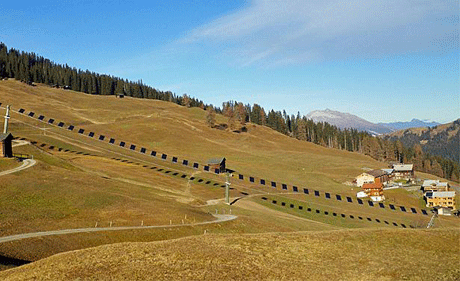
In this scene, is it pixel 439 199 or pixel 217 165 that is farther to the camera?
pixel 439 199

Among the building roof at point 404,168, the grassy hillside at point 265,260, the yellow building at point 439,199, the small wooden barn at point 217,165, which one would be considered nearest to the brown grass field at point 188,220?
the grassy hillside at point 265,260

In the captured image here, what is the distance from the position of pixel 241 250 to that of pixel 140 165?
80.4 metres

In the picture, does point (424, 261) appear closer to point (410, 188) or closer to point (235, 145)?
point (410, 188)

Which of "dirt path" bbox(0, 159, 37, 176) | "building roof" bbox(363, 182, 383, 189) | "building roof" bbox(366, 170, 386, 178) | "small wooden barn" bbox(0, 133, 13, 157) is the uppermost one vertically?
"small wooden barn" bbox(0, 133, 13, 157)

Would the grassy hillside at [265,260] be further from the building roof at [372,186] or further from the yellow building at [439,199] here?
the yellow building at [439,199]

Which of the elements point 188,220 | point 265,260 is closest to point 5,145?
point 188,220

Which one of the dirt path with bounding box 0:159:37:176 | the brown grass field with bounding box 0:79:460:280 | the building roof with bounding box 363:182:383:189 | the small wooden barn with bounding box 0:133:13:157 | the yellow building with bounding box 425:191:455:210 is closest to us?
the brown grass field with bounding box 0:79:460:280

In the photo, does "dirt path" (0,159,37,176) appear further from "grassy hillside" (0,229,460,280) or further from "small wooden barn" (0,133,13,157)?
"grassy hillside" (0,229,460,280)

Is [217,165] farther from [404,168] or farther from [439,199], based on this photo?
[404,168]

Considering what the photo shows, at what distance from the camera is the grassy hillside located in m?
25.2

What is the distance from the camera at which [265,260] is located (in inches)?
1124

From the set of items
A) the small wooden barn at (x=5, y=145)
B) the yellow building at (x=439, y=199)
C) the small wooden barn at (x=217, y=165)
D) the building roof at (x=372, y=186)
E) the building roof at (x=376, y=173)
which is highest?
the small wooden barn at (x=5, y=145)

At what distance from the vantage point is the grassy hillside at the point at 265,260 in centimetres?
2520

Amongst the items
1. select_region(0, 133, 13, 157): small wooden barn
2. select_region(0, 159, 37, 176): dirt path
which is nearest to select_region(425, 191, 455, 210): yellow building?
select_region(0, 159, 37, 176): dirt path
